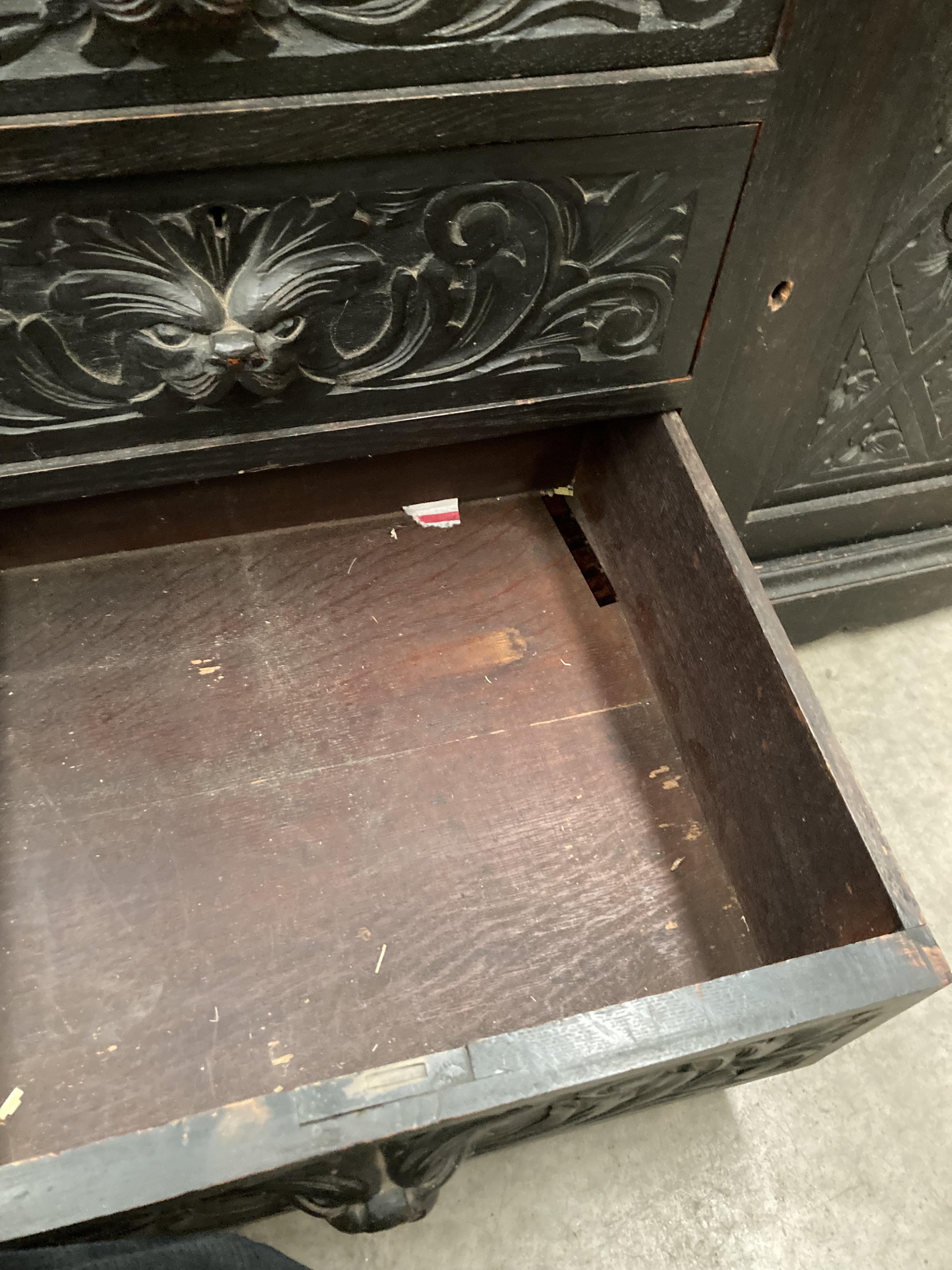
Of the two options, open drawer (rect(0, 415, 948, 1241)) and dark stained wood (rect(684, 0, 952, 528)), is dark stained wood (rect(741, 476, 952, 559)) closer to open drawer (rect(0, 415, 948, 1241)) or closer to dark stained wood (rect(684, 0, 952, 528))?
dark stained wood (rect(684, 0, 952, 528))

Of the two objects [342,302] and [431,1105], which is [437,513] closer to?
[342,302]

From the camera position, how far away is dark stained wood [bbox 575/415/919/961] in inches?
26.1

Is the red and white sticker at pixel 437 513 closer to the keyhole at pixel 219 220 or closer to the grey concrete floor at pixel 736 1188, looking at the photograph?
the keyhole at pixel 219 220

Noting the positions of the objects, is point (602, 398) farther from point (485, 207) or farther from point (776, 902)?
point (776, 902)

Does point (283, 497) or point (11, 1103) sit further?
point (283, 497)

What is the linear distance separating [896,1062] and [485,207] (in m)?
0.94

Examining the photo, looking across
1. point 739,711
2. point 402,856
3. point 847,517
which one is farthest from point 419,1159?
point 847,517

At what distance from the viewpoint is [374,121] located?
588 mm

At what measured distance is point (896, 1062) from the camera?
3.28 feet

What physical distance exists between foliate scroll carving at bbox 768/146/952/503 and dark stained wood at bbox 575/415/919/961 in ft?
0.72

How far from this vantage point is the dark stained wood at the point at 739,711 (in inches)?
26.1

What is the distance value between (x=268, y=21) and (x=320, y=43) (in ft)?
0.10

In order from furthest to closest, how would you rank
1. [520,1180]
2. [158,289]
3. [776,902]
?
[520,1180], [776,902], [158,289]

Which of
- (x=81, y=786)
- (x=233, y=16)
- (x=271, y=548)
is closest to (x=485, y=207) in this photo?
(x=233, y=16)
